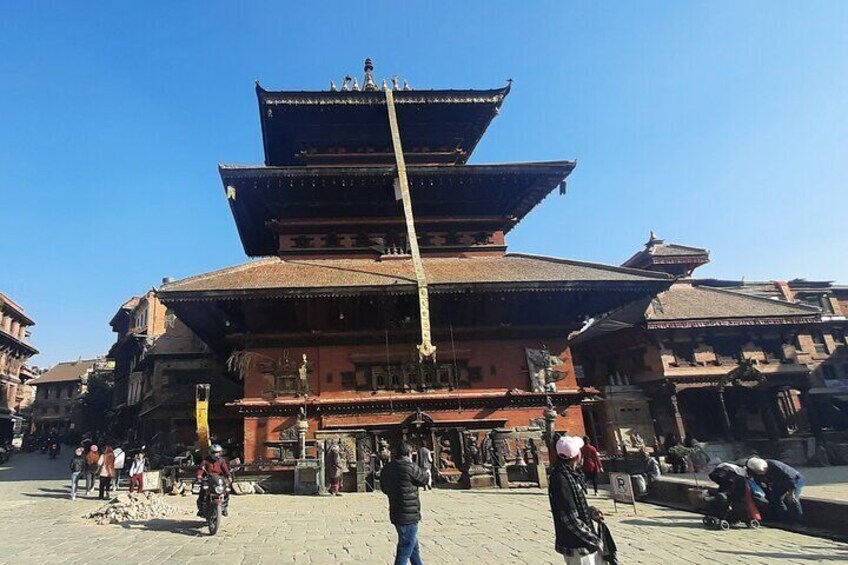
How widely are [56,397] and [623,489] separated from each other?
7435 centimetres

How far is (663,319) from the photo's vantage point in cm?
2333

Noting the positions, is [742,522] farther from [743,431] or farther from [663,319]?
[743,431]

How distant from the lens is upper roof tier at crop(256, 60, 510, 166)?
19281mm

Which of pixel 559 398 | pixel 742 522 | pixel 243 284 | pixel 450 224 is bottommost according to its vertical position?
pixel 742 522

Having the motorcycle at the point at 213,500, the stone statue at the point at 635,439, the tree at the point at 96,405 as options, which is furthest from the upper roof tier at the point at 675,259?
the tree at the point at 96,405

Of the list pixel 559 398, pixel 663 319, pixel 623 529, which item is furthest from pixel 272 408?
pixel 663 319

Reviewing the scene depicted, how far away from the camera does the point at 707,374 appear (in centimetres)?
2306

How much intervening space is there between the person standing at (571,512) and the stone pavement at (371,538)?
94.7 inches

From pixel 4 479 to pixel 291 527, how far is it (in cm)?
2166

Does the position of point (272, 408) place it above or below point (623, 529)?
above

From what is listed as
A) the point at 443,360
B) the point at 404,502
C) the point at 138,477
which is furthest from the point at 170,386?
the point at 404,502

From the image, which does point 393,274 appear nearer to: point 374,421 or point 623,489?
point 374,421

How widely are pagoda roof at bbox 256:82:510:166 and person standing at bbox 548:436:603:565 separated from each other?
17.6 metres

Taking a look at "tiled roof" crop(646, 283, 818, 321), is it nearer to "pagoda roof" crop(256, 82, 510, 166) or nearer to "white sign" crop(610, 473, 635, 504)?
"pagoda roof" crop(256, 82, 510, 166)
